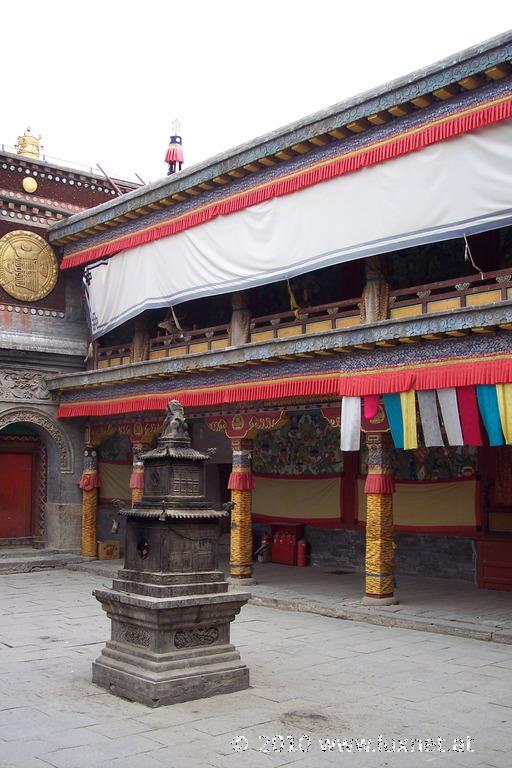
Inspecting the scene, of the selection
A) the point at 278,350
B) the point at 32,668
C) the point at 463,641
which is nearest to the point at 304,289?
the point at 278,350

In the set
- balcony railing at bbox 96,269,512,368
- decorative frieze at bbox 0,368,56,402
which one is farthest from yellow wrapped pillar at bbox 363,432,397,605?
decorative frieze at bbox 0,368,56,402

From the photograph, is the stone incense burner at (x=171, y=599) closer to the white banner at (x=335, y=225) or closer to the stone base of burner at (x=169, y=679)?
the stone base of burner at (x=169, y=679)

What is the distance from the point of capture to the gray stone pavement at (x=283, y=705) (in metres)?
5.05

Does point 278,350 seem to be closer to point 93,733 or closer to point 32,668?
point 32,668

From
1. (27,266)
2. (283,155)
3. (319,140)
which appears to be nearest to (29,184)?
(27,266)

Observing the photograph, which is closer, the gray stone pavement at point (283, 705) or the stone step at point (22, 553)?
the gray stone pavement at point (283, 705)

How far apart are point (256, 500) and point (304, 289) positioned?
14.8 ft

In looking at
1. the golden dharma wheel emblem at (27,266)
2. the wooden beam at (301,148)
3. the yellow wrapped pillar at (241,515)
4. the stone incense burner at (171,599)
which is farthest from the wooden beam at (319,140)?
the golden dharma wheel emblem at (27,266)

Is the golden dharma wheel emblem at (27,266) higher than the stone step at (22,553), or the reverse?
the golden dharma wheel emblem at (27,266)

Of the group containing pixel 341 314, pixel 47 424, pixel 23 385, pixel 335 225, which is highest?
pixel 335 225

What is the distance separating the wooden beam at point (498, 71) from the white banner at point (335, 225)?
51cm

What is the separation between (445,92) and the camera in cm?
945

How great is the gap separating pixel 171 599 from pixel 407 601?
512cm

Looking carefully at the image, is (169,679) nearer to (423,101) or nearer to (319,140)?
(423,101)
